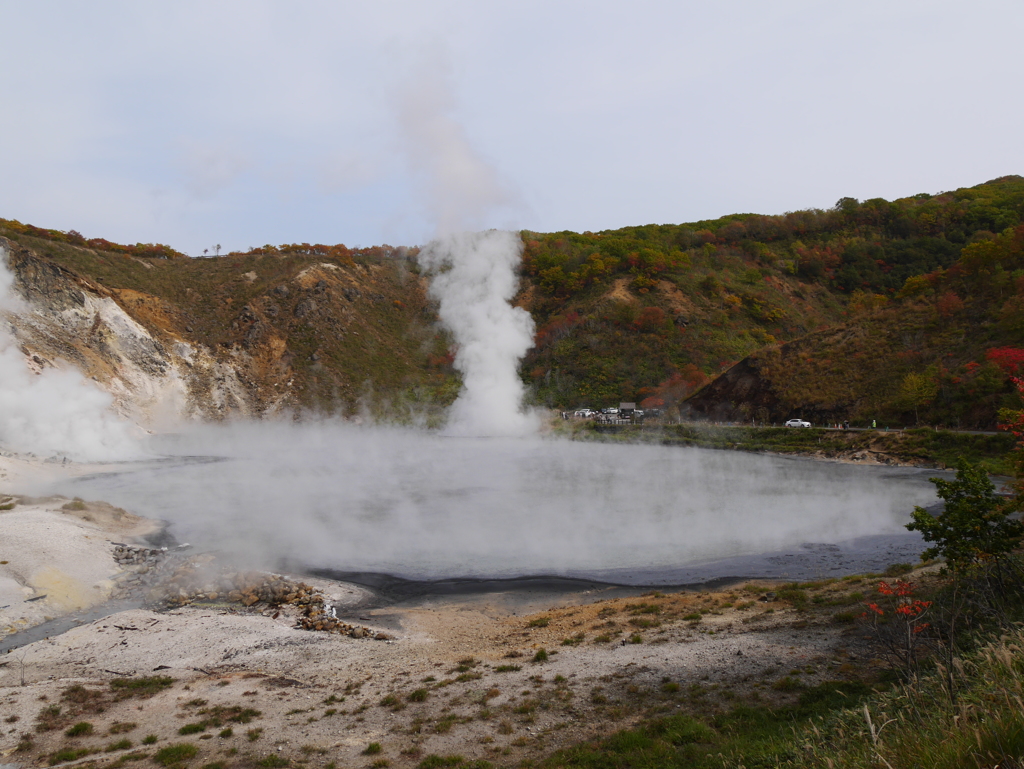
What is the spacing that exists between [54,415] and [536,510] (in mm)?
33607

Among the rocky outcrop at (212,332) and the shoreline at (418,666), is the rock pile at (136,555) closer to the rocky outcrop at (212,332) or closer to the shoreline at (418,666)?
the shoreline at (418,666)

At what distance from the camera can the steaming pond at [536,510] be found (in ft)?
63.4

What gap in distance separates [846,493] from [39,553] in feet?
108

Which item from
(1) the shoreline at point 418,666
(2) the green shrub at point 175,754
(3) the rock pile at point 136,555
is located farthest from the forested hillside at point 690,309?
(2) the green shrub at point 175,754

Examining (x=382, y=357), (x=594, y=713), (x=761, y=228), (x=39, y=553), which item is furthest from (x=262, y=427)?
(x=761, y=228)

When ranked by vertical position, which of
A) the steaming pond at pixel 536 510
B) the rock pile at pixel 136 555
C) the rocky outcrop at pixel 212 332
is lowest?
the rock pile at pixel 136 555

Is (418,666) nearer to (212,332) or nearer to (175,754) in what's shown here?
(175,754)

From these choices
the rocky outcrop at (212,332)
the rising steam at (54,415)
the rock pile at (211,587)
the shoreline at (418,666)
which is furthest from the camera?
the rocky outcrop at (212,332)

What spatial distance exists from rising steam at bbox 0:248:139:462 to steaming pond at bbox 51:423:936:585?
128 inches

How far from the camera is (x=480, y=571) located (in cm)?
1869

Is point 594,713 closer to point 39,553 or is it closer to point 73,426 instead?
point 39,553

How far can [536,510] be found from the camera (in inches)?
995

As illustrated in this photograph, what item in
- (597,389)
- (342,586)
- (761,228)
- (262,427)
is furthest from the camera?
(761,228)

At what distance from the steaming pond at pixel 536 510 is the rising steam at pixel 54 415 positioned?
326cm
